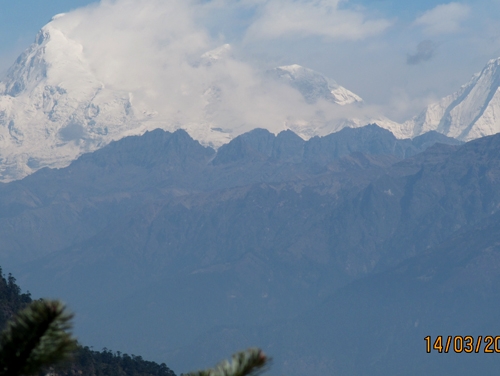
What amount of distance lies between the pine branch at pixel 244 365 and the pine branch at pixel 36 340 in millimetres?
1891

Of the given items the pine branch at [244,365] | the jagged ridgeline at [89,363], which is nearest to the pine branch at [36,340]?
the pine branch at [244,365]

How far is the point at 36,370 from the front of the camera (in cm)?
1275

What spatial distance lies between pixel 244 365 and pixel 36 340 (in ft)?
8.66

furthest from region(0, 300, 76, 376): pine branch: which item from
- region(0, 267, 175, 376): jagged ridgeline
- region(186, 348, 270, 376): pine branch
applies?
region(0, 267, 175, 376): jagged ridgeline

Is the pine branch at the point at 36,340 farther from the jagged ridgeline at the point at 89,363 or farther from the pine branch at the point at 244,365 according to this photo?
the jagged ridgeline at the point at 89,363

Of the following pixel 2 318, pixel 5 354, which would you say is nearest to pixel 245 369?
pixel 5 354

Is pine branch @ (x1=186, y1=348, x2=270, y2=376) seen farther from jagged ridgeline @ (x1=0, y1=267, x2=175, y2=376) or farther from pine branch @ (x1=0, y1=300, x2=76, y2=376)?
jagged ridgeline @ (x1=0, y1=267, x2=175, y2=376)

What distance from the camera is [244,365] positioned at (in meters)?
12.7

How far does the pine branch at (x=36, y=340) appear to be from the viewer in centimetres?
1261

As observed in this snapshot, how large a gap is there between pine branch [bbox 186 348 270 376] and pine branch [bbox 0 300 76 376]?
1891 millimetres

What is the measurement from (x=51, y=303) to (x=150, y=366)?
289 feet

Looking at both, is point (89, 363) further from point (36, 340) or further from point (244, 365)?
point (244, 365)

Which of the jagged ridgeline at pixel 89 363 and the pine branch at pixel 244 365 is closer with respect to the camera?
the pine branch at pixel 244 365

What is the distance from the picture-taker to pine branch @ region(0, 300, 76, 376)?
12609 millimetres
